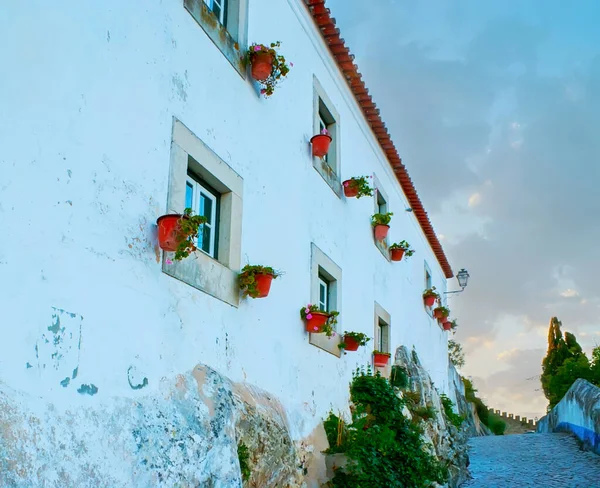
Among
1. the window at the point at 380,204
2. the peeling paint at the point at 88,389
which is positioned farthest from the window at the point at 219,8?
the window at the point at 380,204

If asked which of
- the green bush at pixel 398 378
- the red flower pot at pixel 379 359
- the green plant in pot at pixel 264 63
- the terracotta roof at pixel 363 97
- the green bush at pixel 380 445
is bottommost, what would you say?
the green bush at pixel 380 445

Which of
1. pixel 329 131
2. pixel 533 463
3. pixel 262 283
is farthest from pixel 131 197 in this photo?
pixel 533 463

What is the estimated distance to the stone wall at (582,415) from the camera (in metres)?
14.0

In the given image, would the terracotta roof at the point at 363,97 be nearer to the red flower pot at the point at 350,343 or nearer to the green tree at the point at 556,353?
the red flower pot at the point at 350,343

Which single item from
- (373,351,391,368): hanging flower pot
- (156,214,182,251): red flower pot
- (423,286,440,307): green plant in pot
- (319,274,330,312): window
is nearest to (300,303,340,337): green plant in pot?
(319,274,330,312): window

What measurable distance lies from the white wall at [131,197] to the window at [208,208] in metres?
0.12

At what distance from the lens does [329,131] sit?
34.7 feet

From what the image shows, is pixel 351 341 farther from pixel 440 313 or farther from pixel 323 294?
pixel 440 313

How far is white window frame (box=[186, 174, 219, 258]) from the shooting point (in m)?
6.13

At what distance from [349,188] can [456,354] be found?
2605cm

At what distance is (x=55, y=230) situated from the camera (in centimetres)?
421

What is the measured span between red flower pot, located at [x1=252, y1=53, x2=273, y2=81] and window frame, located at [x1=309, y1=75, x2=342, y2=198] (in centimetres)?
205

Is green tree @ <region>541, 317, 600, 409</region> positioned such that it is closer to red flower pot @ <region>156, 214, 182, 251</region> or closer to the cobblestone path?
the cobblestone path

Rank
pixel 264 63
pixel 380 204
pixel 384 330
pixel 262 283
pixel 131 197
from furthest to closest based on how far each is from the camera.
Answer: pixel 380 204 < pixel 384 330 < pixel 264 63 < pixel 262 283 < pixel 131 197
